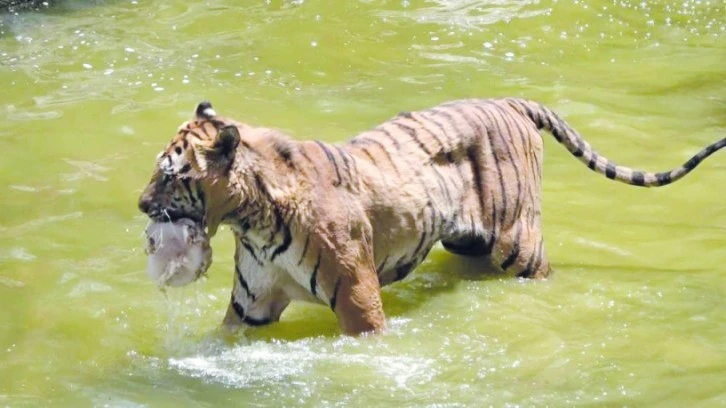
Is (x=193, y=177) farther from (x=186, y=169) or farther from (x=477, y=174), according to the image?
(x=477, y=174)

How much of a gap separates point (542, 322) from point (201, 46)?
473cm

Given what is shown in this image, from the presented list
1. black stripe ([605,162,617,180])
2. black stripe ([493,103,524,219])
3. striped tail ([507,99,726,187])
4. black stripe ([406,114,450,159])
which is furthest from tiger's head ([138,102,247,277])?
black stripe ([605,162,617,180])

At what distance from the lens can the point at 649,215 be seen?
6.23 metres

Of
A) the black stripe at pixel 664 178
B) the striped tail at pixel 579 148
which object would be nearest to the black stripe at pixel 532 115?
the striped tail at pixel 579 148

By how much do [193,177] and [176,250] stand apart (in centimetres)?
25

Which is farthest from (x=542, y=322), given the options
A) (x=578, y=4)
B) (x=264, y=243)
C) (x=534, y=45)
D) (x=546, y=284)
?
(x=578, y=4)

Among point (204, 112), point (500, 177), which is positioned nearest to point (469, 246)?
point (500, 177)

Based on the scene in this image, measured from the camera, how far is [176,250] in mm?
4023

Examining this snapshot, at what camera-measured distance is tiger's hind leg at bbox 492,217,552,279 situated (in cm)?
497

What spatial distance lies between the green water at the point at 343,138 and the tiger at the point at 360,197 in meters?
0.18

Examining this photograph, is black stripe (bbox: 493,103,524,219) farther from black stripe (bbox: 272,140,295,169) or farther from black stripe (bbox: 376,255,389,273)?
black stripe (bbox: 272,140,295,169)

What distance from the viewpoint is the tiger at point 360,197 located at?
404cm

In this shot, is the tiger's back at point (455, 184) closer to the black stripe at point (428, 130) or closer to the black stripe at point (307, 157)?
the black stripe at point (428, 130)

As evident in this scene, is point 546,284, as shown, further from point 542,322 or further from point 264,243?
point 264,243
